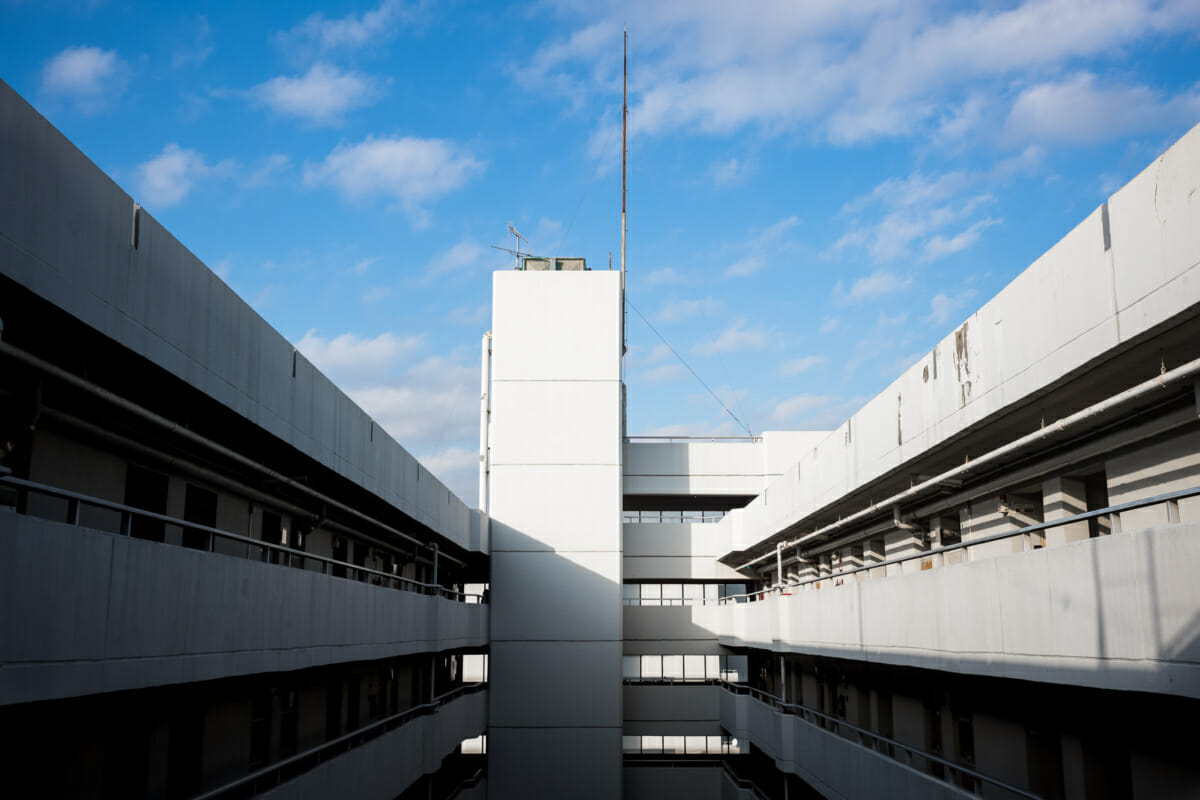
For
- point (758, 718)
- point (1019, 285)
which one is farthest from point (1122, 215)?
point (758, 718)

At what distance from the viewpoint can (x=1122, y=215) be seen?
988 cm

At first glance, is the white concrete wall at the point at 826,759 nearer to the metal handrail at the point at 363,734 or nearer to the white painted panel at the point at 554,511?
the white painted panel at the point at 554,511

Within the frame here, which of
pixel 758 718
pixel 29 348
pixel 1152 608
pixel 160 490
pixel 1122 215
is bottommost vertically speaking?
pixel 758 718

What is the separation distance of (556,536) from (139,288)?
2315 cm

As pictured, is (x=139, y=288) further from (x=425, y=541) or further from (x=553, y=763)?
(x=553, y=763)

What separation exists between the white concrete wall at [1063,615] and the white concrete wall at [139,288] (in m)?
9.15

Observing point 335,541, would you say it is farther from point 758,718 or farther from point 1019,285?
point 1019,285

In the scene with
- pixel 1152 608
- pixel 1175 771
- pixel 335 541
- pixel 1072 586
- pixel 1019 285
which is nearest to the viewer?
pixel 1152 608

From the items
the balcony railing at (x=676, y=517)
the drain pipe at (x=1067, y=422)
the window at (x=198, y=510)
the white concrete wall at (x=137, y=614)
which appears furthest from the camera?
the balcony railing at (x=676, y=517)

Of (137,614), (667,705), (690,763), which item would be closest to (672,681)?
(667,705)

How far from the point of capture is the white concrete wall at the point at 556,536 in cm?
3131

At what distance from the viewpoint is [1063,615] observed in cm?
1055

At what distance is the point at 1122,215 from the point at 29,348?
10280mm

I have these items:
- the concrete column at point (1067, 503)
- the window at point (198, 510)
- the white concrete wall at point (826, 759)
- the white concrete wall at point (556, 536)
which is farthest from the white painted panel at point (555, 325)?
the concrete column at point (1067, 503)
